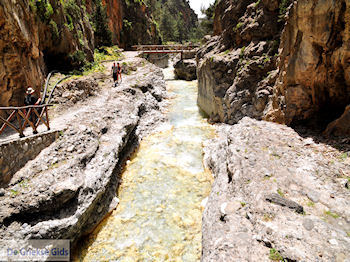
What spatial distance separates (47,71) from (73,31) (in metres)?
5.87

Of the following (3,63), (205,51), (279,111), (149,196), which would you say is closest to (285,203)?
(149,196)

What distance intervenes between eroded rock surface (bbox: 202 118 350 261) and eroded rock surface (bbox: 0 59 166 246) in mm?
4338

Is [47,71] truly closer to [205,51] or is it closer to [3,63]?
[3,63]

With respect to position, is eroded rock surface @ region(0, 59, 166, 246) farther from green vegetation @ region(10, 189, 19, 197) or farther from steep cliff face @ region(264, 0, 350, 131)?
steep cliff face @ region(264, 0, 350, 131)

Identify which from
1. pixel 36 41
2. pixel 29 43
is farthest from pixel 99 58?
pixel 29 43

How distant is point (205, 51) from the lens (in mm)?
19969

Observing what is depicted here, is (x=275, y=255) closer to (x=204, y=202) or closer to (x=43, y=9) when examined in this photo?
(x=204, y=202)

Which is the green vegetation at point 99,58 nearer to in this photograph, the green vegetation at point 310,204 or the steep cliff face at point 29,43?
the steep cliff face at point 29,43

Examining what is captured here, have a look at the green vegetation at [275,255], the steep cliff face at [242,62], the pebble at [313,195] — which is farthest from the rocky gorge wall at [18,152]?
the steep cliff face at [242,62]

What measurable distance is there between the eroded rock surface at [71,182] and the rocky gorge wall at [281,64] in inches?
315

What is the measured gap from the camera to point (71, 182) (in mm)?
6816

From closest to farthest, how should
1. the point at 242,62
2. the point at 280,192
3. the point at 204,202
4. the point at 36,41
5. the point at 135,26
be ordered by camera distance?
the point at 280,192, the point at 204,202, the point at 36,41, the point at 242,62, the point at 135,26

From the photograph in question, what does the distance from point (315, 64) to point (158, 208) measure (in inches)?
352

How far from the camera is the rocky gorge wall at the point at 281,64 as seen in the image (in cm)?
712
